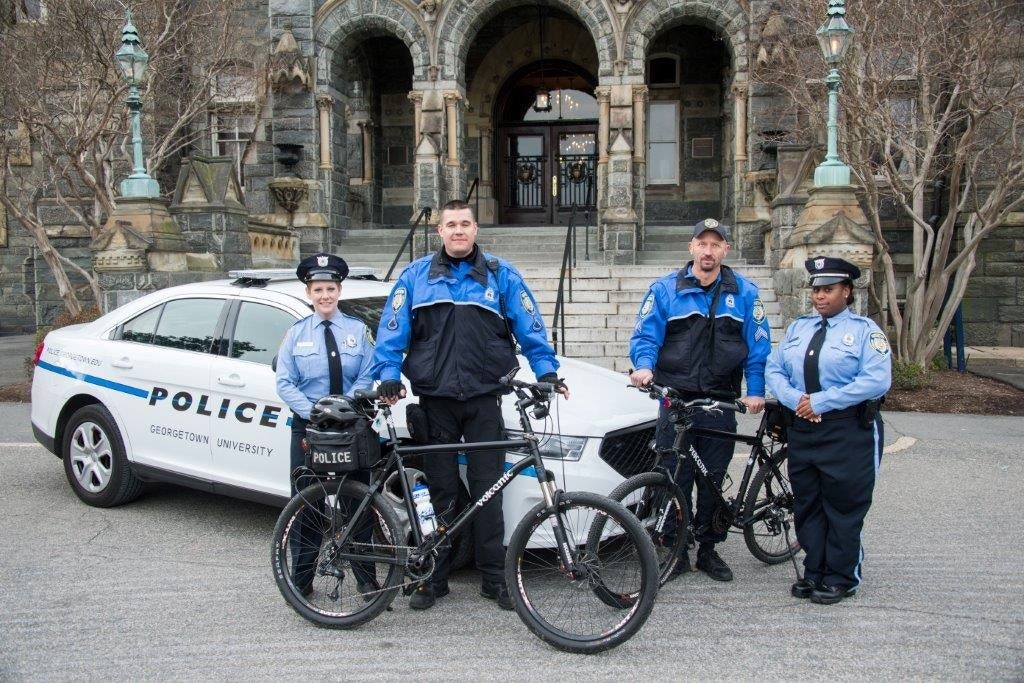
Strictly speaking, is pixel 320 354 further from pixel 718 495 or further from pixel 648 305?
pixel 718 495

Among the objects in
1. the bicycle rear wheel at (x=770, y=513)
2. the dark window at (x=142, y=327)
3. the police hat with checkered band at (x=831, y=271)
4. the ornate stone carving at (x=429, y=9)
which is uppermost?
the ornate stone carving at (x=429, y=9)

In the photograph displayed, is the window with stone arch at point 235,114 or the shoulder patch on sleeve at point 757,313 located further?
the window with stone arch at point 235,114

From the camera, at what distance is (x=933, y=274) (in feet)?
40.1

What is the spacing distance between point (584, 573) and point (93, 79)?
39.0 ft

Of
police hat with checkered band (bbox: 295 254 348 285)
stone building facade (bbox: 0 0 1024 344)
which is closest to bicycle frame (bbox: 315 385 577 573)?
police hat with checkered band (bbox: 295 254 348 285)

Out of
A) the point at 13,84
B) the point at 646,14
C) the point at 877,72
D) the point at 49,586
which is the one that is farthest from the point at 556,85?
the point at 49,586

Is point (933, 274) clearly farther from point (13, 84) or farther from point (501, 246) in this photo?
point (13, 84)

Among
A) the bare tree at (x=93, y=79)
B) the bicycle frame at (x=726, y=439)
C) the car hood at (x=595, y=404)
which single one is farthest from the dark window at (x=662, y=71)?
the bicycle frame at (x=726, y=439)

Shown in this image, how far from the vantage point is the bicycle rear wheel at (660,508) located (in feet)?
14.3

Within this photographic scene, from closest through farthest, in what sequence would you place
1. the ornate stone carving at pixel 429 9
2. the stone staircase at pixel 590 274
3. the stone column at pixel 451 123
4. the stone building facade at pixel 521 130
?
the stone staircase at pixel 590 274 → the stone building facade at pixel 521 130 → the ornate stone carving at pixel 429 9 → the stone column at pixel 451 123

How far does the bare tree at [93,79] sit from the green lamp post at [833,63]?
8.84 meters

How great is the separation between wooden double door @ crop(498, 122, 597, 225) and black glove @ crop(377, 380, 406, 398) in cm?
1503

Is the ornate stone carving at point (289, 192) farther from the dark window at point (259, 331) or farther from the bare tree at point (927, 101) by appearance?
the dark window at point (259, 331)

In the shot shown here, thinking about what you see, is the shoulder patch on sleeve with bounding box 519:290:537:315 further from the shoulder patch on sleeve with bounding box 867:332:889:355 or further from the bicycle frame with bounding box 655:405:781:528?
the shoulder patch on sleeve with bounding box 867:332:889:355
